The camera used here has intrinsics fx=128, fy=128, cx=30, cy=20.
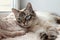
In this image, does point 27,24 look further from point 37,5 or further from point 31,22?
point 37,5

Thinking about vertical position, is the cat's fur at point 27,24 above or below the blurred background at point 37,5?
below

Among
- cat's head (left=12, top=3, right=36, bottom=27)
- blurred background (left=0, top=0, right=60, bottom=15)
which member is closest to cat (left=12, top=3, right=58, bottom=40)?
cat's head (left=12, top=3, right=36, bottom=27)

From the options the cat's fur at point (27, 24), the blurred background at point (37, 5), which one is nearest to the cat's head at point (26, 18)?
the cat's fur at point (27, 24)

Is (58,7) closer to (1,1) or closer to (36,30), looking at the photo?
(36,30)

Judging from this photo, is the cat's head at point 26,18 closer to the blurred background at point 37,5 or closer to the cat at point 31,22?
the cat at point 31,22

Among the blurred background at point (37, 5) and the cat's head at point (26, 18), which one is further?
the blurred background at point (37, 5)

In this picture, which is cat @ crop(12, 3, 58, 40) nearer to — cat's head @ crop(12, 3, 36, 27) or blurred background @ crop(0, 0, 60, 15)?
cat's head @ crop(12, 3, 36, 27)

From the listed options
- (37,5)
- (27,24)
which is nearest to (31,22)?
(27,24)

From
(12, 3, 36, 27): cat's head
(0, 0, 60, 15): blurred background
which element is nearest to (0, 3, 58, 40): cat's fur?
(12, 3, 36, 27): cat's head

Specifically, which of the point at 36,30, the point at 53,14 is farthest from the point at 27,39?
the point at 53,14

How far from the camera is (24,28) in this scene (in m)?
1.37

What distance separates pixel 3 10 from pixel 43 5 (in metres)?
0.62

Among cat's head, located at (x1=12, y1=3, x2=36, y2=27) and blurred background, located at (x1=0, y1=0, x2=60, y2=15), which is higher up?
blurred background, located at (x1=0, y1=0, x2=60, y2=15)

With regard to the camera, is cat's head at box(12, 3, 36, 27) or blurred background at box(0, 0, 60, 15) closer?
cat's head at box(12, 3, 36, 27)
